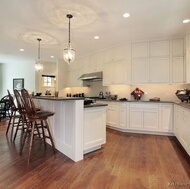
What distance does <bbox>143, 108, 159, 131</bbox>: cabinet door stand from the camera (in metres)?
3.98

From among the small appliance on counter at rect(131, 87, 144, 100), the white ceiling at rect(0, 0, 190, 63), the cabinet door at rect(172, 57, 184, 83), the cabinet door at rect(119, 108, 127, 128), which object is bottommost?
the cabinet door at rect(119, 108, 127, 128)

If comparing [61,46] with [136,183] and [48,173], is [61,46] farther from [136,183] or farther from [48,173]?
[136,183]

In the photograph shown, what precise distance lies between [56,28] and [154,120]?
3538 millimetres

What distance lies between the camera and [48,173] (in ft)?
6.66

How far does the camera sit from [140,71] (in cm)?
431

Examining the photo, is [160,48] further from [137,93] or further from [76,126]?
[76,126]

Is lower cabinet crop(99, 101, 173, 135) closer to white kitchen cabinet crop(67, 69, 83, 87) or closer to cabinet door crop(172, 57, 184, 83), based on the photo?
cabinet door crop(172, 57, 184, 83)

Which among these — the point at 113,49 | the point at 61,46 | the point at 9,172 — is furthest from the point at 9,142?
the point at 113,49

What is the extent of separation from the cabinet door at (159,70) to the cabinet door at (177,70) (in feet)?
0.49

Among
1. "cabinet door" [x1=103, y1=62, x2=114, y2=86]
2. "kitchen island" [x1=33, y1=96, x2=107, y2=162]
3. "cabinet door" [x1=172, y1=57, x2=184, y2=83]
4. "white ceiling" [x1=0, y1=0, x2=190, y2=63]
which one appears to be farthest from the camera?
"cabinet door" [x1=103, y1=62, x2=114, y2=86]

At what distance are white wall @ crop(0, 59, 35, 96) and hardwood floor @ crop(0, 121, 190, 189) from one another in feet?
16.4

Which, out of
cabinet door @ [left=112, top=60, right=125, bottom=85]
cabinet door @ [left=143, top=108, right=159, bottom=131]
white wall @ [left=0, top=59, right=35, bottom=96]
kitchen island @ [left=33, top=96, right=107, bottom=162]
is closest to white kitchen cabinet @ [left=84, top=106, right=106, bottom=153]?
kitchen island @ [left=33, top=96, right=107, bottom=162]

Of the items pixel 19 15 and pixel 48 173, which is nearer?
pixel 48 173

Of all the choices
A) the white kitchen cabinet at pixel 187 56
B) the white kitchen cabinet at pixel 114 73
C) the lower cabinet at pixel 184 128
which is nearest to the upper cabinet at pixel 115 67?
the white kitchen cabinet at pixel 114 73
